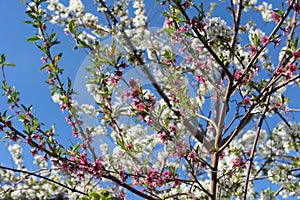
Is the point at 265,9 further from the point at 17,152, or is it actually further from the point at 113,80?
the point at 17,152

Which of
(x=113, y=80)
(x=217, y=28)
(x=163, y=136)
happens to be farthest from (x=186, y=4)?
(x=163, y=136)

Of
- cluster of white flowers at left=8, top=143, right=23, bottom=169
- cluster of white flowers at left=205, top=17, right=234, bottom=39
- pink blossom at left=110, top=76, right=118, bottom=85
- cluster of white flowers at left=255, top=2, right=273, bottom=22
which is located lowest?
pink blossom at left=110, top=76, right=118, bottom=85

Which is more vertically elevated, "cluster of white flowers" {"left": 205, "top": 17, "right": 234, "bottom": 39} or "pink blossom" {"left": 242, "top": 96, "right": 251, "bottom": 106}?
"cluster of white flowers" {"left": 205, "top": 17, "right": 234, "bottom": 39}

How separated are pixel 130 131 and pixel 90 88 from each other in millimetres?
491

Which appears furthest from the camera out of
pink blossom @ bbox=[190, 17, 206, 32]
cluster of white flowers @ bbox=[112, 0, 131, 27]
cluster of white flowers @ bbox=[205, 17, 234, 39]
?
cluster of white flowers @ bbox=[112, 0, 131, 27]

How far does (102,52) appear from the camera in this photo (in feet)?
7.74

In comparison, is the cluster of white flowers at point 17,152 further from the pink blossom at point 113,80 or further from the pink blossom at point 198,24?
the pink blossom at point 198,24

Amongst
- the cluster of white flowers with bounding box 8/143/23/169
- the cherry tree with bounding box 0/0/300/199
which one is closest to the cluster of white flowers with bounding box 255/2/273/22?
the cherry tree with bounding box 0/0/300/199

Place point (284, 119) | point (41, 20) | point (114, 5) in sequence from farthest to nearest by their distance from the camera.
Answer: point (114, 5) → point (284, 119) → point (41, 20)

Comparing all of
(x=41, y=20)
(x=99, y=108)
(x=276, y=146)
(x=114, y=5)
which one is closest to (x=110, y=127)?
(x=99, y=108)

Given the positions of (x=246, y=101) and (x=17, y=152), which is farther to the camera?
(x=17, y=152)

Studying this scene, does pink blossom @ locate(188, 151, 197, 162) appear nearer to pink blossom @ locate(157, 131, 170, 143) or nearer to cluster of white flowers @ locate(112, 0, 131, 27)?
pink blossom @ locate(157, 131, 170, 143)

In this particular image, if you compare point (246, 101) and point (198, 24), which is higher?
point (198, 24)

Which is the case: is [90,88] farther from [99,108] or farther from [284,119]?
[284,119]
